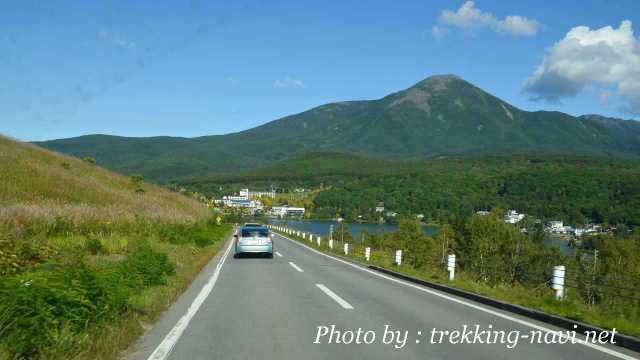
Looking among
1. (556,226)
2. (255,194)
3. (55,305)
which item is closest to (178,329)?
(55,305)

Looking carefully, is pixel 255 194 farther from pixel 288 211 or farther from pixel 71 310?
pixel 71 310

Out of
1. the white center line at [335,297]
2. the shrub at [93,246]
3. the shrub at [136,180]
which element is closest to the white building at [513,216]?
the shrub at [136,180]

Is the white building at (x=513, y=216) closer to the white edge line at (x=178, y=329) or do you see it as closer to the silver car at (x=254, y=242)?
the silver car at (x=254, y=242)

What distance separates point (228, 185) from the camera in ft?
622

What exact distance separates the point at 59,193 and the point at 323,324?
29.6 m

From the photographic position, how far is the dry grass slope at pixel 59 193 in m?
21.9

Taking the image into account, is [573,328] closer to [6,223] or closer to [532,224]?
[6,223]

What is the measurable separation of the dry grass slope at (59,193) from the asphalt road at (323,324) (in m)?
10.2

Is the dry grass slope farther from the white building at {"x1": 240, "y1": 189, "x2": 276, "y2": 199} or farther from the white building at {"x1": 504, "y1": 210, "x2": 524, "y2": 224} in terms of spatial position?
the white building at {"x1": 240, "y1": 189, "x2": 276, "y2": 199}

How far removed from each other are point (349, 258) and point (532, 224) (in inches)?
2604

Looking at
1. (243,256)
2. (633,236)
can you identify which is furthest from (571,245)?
(243,256)

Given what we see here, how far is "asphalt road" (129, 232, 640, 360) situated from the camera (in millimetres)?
6699

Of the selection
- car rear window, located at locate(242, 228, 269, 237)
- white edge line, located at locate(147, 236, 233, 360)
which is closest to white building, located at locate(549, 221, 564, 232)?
car rear window, located at locate(242, 228, 269, 237)

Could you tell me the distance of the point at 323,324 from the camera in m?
8.52
